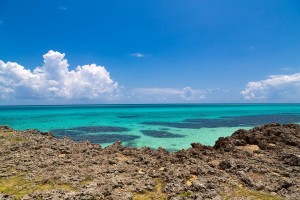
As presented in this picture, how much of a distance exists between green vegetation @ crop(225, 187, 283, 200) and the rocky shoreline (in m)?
0.04

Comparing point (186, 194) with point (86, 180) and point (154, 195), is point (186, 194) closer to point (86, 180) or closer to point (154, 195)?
point (154, 195)

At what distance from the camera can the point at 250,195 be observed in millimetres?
8219

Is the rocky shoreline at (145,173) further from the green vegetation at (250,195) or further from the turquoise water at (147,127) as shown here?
the turquoise water at (147,127)

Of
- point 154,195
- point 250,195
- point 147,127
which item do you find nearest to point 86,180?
point 154,195

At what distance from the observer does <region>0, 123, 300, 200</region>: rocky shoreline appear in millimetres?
8445

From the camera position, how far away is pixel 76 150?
14.3 meters

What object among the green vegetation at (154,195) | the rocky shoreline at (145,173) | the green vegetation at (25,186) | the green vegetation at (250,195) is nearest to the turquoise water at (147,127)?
the rocky shoreline at (145,173)

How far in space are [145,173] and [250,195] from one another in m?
4.69

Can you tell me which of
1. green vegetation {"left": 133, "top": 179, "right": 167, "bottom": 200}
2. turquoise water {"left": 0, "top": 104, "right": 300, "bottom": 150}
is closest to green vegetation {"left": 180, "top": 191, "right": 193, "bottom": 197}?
green vegetation {"left": 133, "top": 179, "right": 167, "bottom": 200}

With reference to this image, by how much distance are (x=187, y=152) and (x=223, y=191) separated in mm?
5729

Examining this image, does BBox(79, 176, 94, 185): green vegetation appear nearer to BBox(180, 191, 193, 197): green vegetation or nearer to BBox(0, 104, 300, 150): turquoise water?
BBox(180, 191, 193, 197): green vegetation

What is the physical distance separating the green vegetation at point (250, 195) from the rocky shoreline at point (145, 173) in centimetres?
4

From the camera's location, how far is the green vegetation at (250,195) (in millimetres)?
8047

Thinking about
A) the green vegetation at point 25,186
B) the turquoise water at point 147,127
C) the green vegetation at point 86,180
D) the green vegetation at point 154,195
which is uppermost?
the green vegetation at point 86,180
